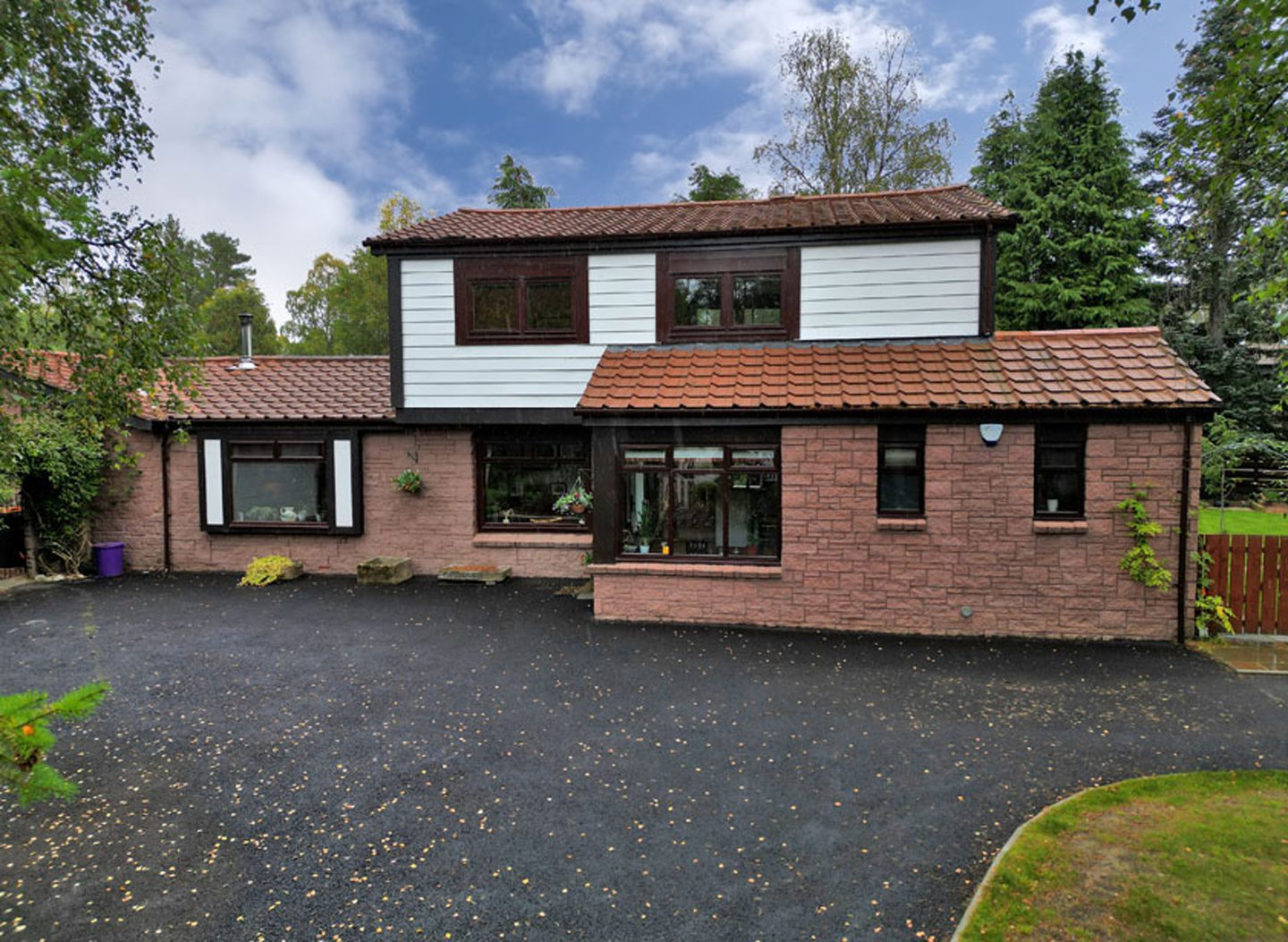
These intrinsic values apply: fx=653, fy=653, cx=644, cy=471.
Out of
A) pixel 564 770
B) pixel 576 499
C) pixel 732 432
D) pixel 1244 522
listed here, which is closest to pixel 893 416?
pixel 732 432

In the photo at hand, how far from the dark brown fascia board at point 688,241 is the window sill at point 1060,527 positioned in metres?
4.57

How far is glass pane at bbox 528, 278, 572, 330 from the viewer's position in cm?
1113

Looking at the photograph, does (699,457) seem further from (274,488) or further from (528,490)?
(274,488)

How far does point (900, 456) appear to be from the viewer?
29.2 ft

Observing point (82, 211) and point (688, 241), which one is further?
point (688, 241)

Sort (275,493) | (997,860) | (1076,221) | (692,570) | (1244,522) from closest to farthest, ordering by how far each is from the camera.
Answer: (997,860) → (692,570) → (275,493) → (1244,522) → (1076,221)

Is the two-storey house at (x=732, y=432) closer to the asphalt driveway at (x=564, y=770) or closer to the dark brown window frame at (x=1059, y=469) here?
the dark brown window frame at (x=1059, y=469)

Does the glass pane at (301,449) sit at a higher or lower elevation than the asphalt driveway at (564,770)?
higher

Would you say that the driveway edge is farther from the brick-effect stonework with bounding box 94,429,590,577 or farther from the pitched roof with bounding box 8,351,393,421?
the pitched roof with bounding box 8,351,393,421

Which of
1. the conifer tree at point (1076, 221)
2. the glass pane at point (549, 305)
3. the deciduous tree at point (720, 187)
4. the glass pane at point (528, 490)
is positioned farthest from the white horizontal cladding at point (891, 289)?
the deciduous tree at point (720, 187)

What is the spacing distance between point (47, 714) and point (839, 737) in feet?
17.9

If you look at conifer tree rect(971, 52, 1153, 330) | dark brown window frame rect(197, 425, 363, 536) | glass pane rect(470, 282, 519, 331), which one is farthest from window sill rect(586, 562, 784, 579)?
conifer tree rect(971, 52, 1153, 330)

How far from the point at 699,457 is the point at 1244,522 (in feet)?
54.7

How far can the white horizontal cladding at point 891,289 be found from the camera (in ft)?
33.2
